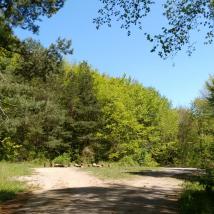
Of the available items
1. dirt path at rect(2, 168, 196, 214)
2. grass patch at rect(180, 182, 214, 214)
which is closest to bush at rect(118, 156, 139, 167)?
dirt path at rect(2, 168, 196, 214)

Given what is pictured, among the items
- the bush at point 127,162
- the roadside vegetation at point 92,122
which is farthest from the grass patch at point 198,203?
the bush at point 127,162

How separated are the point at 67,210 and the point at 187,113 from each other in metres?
68.1

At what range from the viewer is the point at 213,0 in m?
11.4

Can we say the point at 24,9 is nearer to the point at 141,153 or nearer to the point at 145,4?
the point at 145,4

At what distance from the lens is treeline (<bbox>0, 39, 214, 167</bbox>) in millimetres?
38812

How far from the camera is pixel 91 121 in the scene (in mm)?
54156

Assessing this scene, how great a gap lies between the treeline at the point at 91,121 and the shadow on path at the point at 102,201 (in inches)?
716

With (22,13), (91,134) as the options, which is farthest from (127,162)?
(22,13)

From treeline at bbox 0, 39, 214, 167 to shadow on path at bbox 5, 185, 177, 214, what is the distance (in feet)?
59.7

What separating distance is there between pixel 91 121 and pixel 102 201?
40333 mm

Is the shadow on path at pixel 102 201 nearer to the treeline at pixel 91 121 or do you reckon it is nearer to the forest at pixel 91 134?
the forest at pixel 91 134

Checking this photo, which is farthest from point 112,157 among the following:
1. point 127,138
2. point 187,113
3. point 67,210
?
point 67,210

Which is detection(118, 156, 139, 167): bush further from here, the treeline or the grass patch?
the grass patch

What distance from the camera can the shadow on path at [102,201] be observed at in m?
12.4
